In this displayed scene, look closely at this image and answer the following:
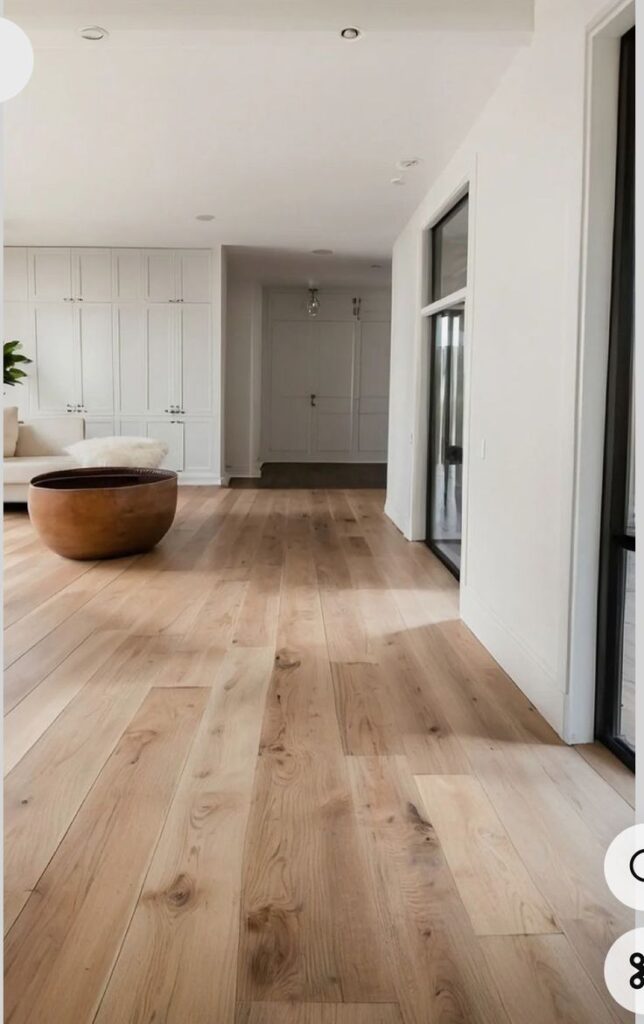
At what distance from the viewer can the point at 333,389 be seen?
1220cm

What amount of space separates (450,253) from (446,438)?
1203mm

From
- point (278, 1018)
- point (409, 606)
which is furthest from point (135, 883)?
point (409, 606)

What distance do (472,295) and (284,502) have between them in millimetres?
4430

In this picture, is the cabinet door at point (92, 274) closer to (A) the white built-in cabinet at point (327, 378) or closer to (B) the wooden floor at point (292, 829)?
(A) the white built-in cabinet at point (327, 378)

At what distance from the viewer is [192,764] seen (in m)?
2.35

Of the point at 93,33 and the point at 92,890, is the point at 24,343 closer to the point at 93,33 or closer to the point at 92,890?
the point at 93,33

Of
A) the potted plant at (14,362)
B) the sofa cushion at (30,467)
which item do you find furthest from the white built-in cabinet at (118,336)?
the sofa cushion at (30,467)

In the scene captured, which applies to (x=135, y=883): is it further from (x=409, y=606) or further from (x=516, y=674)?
(x=409, y=606)

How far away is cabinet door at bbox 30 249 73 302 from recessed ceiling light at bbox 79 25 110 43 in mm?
5698

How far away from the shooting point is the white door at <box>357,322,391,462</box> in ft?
39.8

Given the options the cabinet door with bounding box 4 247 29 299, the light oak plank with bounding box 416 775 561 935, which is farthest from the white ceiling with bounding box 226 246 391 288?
the light oak plank with bounding box 416 775 561 935

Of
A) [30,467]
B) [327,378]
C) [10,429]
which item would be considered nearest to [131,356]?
[10,429]

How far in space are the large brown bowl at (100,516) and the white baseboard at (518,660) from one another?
2.21m
